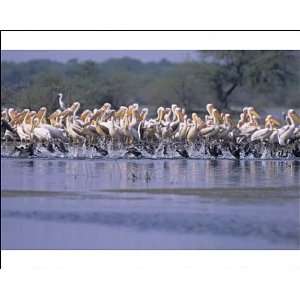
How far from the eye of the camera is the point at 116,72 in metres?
9.76

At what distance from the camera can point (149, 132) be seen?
10039mm

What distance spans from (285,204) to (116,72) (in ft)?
7.52

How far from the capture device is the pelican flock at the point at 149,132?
32.6 ft

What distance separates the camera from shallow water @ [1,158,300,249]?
952 centimetres

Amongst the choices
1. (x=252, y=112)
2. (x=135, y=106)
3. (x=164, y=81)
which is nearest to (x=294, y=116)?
(x=252, y=112)

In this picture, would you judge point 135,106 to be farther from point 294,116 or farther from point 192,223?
point 294,116

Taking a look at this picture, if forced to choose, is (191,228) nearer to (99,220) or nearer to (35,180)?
(99,220)

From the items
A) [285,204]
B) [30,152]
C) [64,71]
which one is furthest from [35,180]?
[285,204]

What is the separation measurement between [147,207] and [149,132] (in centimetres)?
91

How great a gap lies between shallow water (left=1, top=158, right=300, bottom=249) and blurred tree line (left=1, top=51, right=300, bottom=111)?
2.40 feet

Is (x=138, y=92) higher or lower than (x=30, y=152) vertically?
higher
